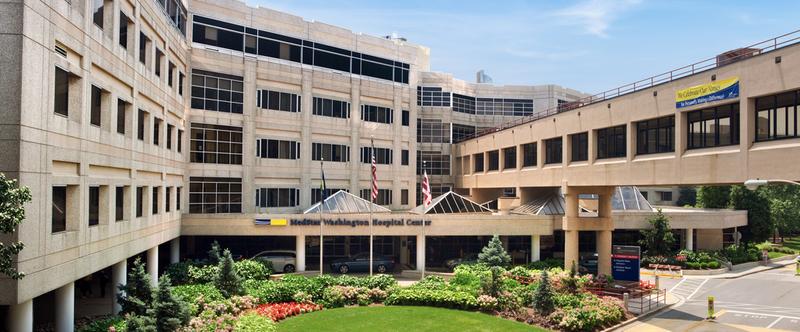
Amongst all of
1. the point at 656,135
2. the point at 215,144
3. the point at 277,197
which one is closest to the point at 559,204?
the point at 656,135

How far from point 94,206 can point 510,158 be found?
118 feet

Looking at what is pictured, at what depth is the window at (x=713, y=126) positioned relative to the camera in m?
25.1

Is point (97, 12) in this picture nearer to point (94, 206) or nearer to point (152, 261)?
point (94, 206)

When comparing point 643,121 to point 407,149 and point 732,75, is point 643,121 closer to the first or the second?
point 732,75

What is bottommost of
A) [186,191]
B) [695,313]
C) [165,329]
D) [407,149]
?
[695,313]

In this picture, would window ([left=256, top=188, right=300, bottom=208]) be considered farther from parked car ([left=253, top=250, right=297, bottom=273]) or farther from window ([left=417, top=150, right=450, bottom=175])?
window ([left=417, top=150, right=450, bottom=175])

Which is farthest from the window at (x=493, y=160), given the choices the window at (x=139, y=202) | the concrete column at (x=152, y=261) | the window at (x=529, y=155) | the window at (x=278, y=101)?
the window at (x=139, y=202)

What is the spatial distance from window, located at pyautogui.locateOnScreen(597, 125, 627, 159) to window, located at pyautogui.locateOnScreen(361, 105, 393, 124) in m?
22.7

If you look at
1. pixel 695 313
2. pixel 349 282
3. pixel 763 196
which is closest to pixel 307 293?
pixel 349 282

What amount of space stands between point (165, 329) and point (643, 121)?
27.7 meters

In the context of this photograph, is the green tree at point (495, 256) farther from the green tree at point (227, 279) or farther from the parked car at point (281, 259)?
the green tree at point (227, 279)

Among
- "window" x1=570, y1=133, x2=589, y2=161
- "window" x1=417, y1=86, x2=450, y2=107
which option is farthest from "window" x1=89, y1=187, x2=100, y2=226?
"window" x1=417, y1=86, x2=450, y2=107

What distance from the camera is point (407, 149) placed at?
5347 cm

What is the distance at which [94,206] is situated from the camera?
21.1 meters
